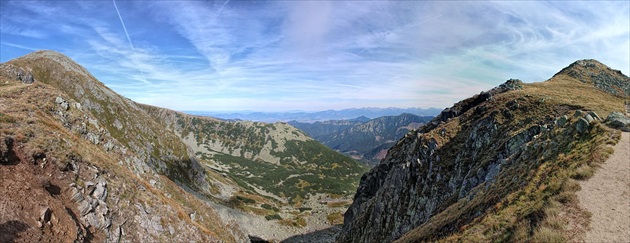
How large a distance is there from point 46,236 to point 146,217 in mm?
15116

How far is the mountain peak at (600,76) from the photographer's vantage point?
61.9 metres

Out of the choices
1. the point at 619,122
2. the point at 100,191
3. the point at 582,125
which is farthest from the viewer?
the point at 100,191

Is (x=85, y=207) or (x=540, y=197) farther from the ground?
(x=540, y=197)

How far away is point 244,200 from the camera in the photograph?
143 metres

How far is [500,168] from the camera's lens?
3328 centimetres

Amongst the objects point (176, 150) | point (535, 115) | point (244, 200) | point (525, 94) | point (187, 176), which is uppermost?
point (525, 94)

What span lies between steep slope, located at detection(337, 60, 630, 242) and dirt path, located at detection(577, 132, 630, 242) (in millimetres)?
729

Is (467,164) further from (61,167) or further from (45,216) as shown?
(61,167)

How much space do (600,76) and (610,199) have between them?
7615 cm

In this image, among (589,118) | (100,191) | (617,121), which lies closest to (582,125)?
(589,118)

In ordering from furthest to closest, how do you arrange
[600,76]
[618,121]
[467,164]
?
[600,76], [467,164], [618,121]

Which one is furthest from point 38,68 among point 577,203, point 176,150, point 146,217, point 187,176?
point 577,203

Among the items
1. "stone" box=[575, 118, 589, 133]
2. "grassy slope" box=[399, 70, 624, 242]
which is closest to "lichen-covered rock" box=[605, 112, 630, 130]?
"grassy slope" box=[399, 70, 624, 242]

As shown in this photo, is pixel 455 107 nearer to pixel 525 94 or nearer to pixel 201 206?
pixel 525 94
